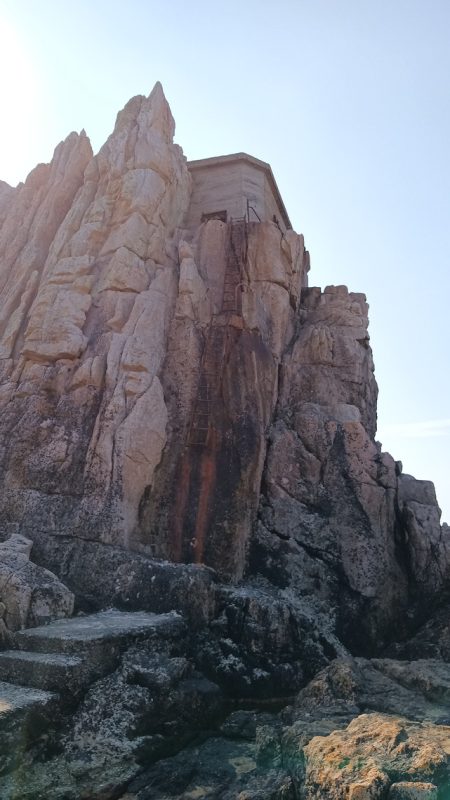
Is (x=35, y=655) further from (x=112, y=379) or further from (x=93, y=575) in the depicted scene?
(x=112, y=379)

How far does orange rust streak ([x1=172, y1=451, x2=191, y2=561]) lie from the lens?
1400 cm

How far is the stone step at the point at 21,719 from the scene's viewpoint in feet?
23.8

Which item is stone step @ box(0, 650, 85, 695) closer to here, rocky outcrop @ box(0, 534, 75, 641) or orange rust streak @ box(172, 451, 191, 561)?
rocky outcrop @ box(0, 534, 75, 641)

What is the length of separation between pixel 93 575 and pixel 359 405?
10235mm

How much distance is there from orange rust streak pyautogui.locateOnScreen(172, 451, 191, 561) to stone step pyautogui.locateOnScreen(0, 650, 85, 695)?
5.29 m

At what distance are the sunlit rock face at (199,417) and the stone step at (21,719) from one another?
179 inches

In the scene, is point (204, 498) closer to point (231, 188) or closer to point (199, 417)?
point (199, 417)

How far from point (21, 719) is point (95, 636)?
190 cm

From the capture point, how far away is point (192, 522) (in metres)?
14.2

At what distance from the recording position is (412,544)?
48.3 feet

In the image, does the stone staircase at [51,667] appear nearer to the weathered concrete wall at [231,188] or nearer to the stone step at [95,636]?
the stone step at [95,636]

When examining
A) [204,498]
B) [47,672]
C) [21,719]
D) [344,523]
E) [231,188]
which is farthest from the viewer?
[231,188]

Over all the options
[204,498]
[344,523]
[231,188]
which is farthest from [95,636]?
[231,188]

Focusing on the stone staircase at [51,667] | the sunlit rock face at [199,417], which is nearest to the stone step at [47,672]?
the stone staircase at [51,667]
